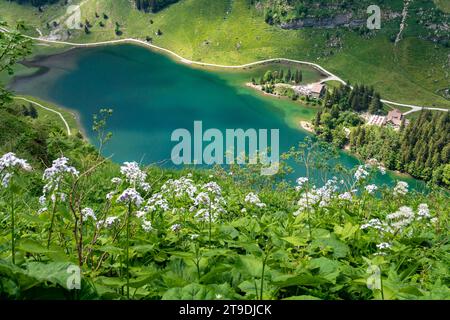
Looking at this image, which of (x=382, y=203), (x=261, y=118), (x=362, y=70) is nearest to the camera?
(x=382, y=203)

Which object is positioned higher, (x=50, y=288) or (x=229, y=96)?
(x=50, y=288)

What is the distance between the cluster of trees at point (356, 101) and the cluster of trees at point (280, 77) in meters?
17.5

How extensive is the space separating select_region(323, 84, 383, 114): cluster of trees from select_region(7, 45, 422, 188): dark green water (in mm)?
13129

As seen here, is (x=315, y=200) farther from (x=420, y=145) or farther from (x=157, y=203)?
(x=420, y=145)

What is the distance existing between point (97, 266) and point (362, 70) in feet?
655

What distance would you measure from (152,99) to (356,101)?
69.7m

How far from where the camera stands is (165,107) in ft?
409

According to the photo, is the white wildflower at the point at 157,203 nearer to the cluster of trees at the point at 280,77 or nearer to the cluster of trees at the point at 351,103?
the cluster of trees at the point at 351,103

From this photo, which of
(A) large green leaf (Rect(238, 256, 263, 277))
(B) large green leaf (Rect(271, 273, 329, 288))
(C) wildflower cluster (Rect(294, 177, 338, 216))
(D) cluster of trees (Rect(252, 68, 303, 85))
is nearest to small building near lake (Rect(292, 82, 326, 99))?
(D) cluster of trees (Rect(252, 68, 303, 85))

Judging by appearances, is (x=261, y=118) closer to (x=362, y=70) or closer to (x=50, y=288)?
(x=362, y=70)

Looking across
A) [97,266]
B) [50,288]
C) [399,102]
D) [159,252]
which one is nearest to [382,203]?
[159,252]

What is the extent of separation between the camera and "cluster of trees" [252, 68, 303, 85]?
6260 inches

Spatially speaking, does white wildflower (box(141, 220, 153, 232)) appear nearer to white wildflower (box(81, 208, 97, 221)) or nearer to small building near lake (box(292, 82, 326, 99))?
white wildflower (box(81, 208, 97, 221))
